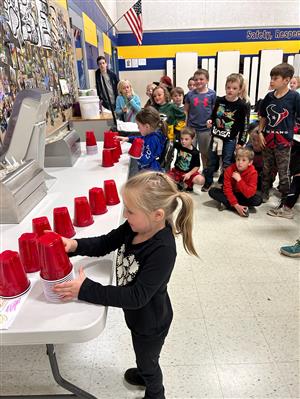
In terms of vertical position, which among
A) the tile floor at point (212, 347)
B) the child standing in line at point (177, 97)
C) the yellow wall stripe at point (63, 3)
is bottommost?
the tile floor at point (212, 347)

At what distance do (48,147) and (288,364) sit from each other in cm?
199

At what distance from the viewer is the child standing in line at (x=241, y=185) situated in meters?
3.48

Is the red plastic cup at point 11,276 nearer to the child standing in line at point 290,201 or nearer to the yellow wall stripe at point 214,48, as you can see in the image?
the child standing in line at point 290,201

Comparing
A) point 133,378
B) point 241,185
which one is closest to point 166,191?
point 133,378

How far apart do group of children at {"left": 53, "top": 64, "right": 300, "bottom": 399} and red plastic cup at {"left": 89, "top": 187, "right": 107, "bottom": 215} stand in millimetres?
277

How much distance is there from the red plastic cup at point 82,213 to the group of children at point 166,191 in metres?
0.21

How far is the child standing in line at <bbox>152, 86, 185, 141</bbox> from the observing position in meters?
4.40

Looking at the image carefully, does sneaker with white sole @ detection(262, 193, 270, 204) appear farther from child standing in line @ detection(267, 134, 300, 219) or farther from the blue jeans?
the blue jeans

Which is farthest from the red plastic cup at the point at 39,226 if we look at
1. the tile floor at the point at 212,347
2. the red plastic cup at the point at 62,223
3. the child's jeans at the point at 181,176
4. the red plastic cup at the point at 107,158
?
the child's jeans at the point at 181,176

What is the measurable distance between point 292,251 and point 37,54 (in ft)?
8.51

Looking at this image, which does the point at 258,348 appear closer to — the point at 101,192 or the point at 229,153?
the point at 101,192

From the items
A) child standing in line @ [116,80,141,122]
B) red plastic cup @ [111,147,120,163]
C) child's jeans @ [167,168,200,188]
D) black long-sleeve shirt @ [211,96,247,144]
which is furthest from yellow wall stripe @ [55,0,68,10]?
child's jeans @ [167,168,200,188]

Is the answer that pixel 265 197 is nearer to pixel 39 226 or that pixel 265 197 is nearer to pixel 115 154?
pixel 115 154

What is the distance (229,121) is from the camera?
12.8 ft
